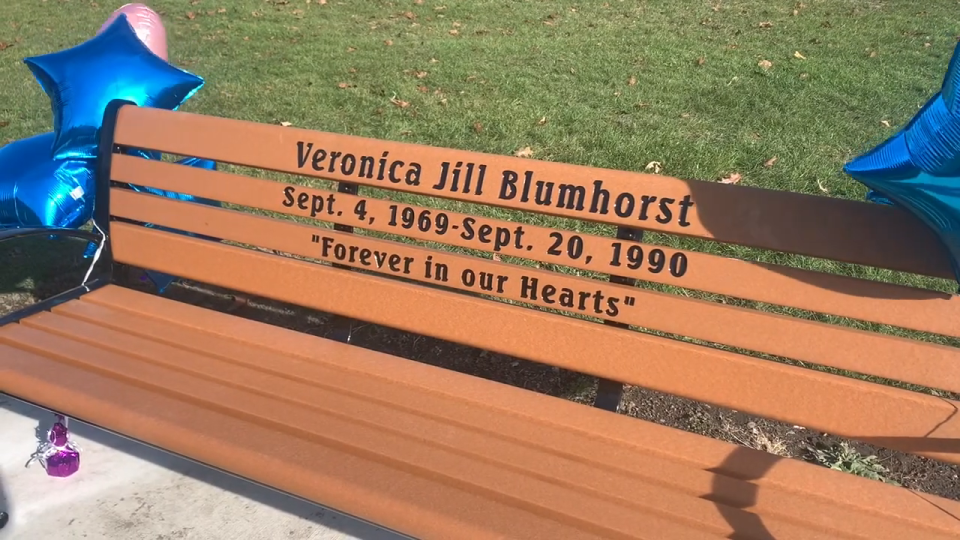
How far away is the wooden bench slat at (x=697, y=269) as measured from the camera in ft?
7.02

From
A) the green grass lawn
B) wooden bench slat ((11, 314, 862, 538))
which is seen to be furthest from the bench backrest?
the green grass lawn

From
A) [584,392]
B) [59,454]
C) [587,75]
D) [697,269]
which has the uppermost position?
[587,75]

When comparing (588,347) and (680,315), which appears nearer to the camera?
(680,315)

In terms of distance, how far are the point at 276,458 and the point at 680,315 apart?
116 centimetres

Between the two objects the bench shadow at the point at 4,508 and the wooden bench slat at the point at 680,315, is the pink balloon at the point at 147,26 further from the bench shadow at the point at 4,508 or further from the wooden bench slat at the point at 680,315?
the bench shadow at the point at 4,508

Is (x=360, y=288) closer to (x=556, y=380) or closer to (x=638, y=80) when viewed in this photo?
(x=556, y=380)

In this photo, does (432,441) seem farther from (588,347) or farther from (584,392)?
(584,392)

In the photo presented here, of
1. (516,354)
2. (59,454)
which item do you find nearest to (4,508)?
(59,454)

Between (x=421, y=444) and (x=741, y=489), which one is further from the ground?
(x=741, y=489)

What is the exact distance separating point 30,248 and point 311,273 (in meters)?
2.54

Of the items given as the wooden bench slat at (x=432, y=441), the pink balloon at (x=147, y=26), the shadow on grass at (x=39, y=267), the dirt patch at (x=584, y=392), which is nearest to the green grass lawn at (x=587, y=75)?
the dirt patch at (x=584, y=392)

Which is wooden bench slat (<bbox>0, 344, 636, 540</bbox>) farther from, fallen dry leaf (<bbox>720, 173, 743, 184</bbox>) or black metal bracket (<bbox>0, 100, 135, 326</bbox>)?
Result: fallen dry leaf (<bbox>720, 173, 743, 184</bbox>)

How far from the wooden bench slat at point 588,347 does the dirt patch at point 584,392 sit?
0.72ft

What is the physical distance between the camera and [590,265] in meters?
2.51
